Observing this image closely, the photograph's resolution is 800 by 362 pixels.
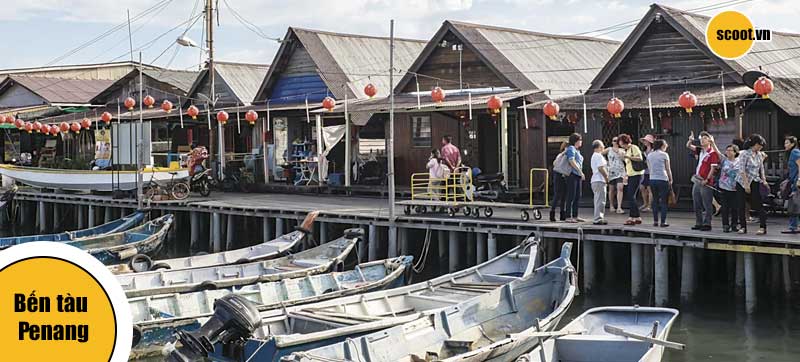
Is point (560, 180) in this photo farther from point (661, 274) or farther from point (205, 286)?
point (205, 286)

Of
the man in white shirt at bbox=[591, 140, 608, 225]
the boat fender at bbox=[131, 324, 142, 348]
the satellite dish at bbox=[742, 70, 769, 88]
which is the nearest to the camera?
the boat fender at bbox=[131, 324, 142, 348]

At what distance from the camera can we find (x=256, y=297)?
13773 millimetres

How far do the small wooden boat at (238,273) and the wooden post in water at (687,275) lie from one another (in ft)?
19.3

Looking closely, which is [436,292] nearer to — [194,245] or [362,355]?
[362,355]

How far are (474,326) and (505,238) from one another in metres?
7.06

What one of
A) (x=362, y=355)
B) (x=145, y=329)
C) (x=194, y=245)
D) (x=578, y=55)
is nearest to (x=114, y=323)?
(x=362, y=355)

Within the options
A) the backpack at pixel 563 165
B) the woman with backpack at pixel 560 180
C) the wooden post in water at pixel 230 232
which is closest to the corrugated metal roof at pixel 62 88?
the wooden post in water at pixel 230 232

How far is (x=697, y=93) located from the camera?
18.2 meters

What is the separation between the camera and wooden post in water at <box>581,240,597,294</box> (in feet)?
52.2

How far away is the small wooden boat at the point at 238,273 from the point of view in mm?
14142

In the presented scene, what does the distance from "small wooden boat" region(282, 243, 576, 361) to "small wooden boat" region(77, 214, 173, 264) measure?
992cm

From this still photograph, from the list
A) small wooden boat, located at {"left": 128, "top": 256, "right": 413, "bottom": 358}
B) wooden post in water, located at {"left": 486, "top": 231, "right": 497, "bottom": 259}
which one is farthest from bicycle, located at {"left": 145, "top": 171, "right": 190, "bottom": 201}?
small wooden boat, located at {"left": 128, "top": 256, "right": 413, "bottom": 358}

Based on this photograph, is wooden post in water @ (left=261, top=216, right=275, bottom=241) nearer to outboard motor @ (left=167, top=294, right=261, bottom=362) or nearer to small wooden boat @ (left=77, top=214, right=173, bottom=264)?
small wooden boat @ (left=77, top=214, right=173, bottom=264)

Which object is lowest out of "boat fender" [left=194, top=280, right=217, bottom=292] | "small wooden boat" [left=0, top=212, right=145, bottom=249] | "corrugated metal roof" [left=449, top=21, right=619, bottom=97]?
"boat fender" [left=194, top=280, right=217, bottom=292]
